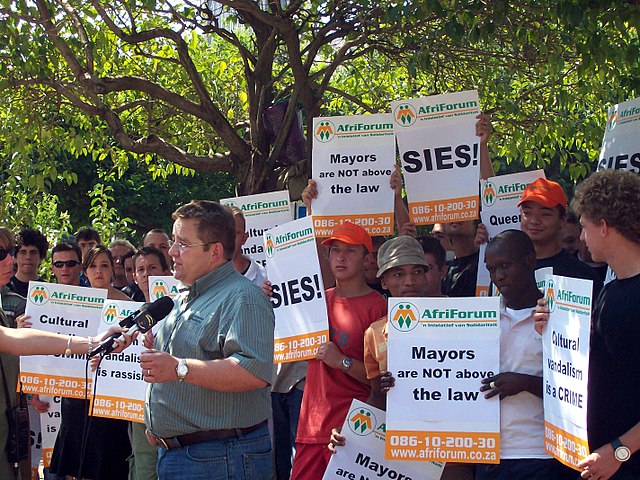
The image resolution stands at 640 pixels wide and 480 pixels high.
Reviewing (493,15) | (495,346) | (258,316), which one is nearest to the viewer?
(258,316)

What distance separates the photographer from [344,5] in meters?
9.34

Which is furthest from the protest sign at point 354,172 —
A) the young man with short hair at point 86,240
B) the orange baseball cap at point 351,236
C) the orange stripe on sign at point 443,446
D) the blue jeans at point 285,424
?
the young man with short hair at point 86,240

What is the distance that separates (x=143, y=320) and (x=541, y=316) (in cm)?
205

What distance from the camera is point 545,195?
6727 millimetres

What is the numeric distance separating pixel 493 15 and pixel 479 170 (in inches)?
46.4

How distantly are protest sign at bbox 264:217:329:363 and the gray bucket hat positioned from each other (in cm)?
49

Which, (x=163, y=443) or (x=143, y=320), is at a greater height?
(x=143, y=320)

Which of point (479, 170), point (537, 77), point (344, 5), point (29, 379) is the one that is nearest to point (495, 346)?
point (479, 170)

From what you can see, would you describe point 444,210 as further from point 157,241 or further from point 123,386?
point 157,241

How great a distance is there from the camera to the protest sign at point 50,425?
7.94 m

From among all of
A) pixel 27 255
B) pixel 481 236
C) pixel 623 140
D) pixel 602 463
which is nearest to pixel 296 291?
pixel 481 236

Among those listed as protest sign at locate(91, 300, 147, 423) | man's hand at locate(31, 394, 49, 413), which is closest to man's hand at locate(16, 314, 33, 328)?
protest sign at locate(91, 300, 147, 423)

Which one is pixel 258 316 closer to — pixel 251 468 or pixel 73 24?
pixel 251 468

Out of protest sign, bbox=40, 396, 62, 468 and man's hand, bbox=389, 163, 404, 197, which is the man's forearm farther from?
protest sign, bbox=40, 396, 62, 468
